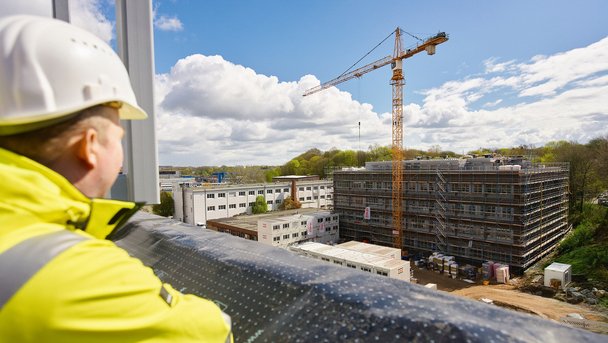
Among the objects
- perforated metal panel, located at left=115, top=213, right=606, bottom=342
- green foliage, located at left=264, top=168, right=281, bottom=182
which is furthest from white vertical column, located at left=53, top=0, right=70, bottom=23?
green foliage, located at left=264, top=168, right=281, bottom=182

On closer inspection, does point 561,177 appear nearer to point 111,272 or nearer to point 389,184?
point 389,184

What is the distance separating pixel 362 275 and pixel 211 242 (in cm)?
97

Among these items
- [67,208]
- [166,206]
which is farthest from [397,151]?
[67,208]

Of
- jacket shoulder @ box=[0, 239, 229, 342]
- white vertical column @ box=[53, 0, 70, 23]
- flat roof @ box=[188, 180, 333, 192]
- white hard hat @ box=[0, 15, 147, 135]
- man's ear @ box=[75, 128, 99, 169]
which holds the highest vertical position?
white vertical column @ box=[53, 0, 70, 23]

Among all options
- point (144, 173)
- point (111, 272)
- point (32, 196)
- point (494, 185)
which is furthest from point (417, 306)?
point (494, 185)

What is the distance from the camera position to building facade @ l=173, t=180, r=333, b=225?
27266 millimetres

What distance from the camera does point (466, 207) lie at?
754 inches

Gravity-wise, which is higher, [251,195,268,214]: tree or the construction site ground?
[251,195,268,214]: tree

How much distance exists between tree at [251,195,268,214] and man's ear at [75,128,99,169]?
30.6 metres

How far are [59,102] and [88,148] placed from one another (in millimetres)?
101

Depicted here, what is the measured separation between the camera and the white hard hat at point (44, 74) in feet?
1.99

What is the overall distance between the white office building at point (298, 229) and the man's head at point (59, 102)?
17618mm

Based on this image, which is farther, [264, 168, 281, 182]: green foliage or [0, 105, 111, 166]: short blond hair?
[264, 168, 281, 182]: green foliage

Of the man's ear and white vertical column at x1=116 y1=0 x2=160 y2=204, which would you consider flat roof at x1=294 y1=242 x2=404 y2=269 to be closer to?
white vertical column at x1=116 y1=0 x2=160 y2=204
